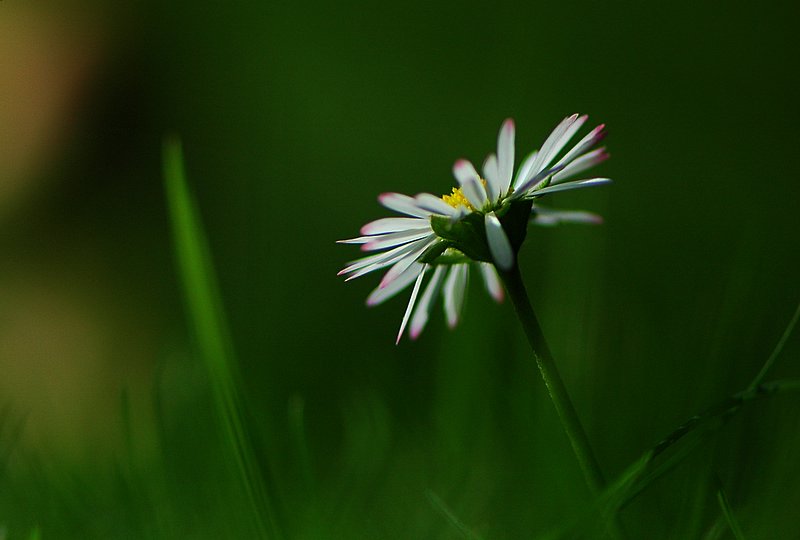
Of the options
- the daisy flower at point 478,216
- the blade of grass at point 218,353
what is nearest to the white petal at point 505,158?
the daisy flower at point 478,216

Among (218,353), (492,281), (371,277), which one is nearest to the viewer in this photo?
(218,353)

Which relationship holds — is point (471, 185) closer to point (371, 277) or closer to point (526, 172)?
point (526, 172)

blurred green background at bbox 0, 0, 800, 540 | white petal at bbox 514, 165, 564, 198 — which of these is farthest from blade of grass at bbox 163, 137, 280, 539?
white petal at bbox 514, 165, 564, 198

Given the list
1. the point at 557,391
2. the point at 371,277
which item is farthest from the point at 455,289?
the point at 371,277

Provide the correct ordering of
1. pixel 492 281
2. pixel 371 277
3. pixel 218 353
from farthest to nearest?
pixel 371 277
pixel 492 281
pixel 218 353

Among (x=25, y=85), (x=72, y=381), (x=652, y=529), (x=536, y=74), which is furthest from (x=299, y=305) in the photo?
(x=25, y=85)

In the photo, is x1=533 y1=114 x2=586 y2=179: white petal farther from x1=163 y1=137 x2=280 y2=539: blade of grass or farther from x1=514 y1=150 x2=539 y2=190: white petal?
x1=163 y1=137 x2=280 y2=539: blade of grass

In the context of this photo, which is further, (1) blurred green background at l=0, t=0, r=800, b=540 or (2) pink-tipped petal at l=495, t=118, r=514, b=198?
(1) blurred green background at l=0, t=0, r=800, b=540

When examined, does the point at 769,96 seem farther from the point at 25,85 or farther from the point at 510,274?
the point at 25,85
